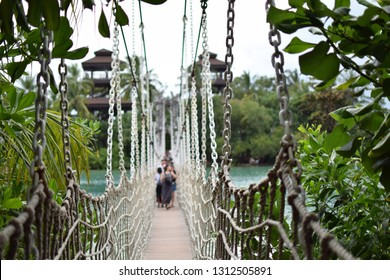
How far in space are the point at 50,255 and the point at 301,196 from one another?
507mm

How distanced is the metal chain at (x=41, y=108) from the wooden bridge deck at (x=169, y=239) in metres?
2.89

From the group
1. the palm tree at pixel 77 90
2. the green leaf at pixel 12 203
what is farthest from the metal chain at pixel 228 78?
the palm tree at pixel 77 90

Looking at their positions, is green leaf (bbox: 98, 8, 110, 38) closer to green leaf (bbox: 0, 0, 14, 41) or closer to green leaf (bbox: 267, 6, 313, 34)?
green leaf (bbox: 0, 0, 14, 41)

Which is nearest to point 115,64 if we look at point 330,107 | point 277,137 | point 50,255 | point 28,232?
point 50,255

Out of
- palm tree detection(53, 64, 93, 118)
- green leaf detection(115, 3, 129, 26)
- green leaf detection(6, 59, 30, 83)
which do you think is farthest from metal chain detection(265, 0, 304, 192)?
palm tree detection(53, 64, 93, 118)

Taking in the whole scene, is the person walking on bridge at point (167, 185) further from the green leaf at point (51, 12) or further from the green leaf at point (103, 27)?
the green leaf at point (51, 12)

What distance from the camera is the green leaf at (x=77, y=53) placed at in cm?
132

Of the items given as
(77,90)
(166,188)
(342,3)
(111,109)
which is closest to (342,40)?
(342,3)

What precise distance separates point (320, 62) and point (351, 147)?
Result: 316 millimetres

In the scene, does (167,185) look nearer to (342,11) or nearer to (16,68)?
(16,68)

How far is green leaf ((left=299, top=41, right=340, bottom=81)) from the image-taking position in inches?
44.1

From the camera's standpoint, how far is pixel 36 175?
3.63 feet

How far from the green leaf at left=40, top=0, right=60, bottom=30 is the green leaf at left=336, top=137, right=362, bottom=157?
2.37 feet

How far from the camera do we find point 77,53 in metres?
1.33
